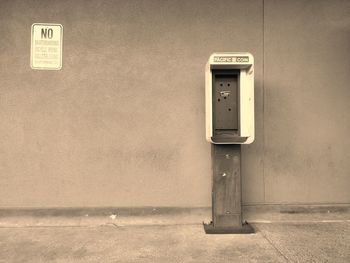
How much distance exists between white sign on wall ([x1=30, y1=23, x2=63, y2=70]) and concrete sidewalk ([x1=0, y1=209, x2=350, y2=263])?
1.75 m

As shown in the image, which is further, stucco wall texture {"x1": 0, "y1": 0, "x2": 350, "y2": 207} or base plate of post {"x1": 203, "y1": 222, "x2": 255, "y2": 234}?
stucco wall texture {"x1": 0, "y1": 0, "x2": 350, "y2": 207}

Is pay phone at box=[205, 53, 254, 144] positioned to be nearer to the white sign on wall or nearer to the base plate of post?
the base plate of post

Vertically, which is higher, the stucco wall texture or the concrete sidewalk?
the stucco wall texture

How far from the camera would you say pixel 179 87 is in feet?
11.0

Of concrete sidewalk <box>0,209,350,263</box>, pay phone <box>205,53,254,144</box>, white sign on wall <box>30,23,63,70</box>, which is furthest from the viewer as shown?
white sign on wall <box>30,23,63,70</box>

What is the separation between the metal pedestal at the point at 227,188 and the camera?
2961mm

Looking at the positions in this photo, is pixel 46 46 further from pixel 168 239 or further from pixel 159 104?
pixel 168 239

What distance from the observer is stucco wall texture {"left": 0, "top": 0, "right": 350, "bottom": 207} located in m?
3.30

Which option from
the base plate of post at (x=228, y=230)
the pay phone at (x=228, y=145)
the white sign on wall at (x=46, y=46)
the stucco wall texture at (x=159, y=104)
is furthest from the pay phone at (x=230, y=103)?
the white sign on wall at (x=46, y=46)

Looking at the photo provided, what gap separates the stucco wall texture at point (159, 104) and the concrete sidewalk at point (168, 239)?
21 centimetres

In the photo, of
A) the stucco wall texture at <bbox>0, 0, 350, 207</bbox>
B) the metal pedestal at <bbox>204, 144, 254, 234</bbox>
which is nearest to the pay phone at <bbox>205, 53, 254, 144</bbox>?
the metal pedestal at <bbox>204, 144, 254, 234</bbox>

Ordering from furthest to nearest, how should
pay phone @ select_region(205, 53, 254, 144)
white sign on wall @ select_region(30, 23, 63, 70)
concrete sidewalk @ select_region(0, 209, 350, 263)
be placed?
white sign on wall @ select_region(30, 23, 63, 70) < pay phone @ select_region(205, 53, 254, 144) < concrete sidewalk @ select_region(0, 209, 350, 263)

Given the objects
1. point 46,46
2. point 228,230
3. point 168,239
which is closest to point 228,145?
point 228,230

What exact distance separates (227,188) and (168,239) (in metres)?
0.78
